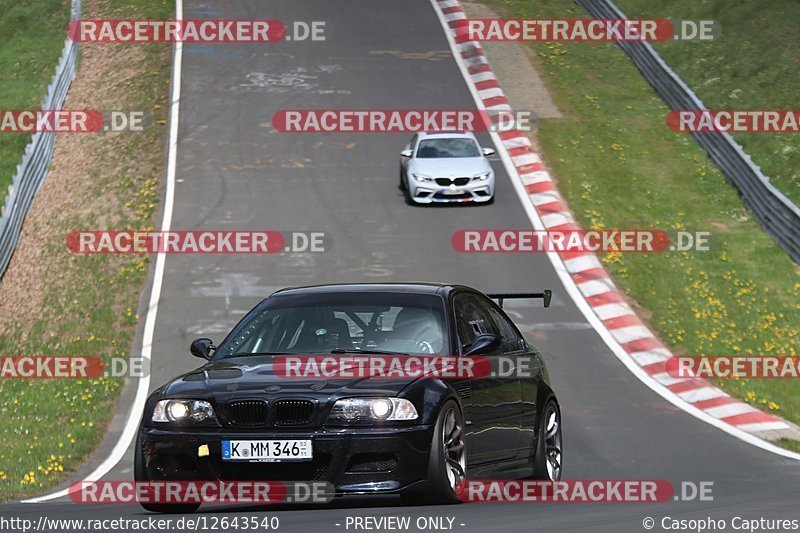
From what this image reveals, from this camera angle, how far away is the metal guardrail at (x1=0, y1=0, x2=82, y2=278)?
26.0 metres

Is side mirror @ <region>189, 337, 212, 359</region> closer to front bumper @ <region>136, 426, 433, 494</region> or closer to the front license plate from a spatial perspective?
front bumper @ <region>136, 426, 433, 494</region>

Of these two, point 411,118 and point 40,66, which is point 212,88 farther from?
point 40,66

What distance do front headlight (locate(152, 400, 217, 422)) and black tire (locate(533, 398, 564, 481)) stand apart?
118 inches

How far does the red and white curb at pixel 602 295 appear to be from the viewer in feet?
58.4

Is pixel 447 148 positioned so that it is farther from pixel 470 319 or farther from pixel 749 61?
pixel 470 319

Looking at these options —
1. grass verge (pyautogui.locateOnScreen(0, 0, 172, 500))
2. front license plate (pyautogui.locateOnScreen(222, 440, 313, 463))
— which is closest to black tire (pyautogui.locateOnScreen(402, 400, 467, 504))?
front license plate (pyautogui.locateOnScreen(222, 440, 313, 463))

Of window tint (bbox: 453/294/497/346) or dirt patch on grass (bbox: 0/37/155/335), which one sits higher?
window tint (bbox: 453/294/497/346)

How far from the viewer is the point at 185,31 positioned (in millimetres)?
38625

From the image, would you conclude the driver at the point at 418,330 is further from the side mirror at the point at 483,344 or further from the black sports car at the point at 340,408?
the side mirror at the point at 483,344

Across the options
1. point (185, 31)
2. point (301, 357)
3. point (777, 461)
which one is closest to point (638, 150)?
point (185, 31)

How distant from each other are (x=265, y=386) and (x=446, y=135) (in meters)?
20.4

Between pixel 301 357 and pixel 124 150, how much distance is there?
2205 centimetres

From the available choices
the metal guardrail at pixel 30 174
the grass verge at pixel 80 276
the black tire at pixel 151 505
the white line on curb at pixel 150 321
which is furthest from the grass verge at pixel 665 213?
→ the black tire at pixel 151 505

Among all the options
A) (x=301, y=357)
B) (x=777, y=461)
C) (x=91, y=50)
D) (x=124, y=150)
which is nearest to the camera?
(x=301, y=357)
